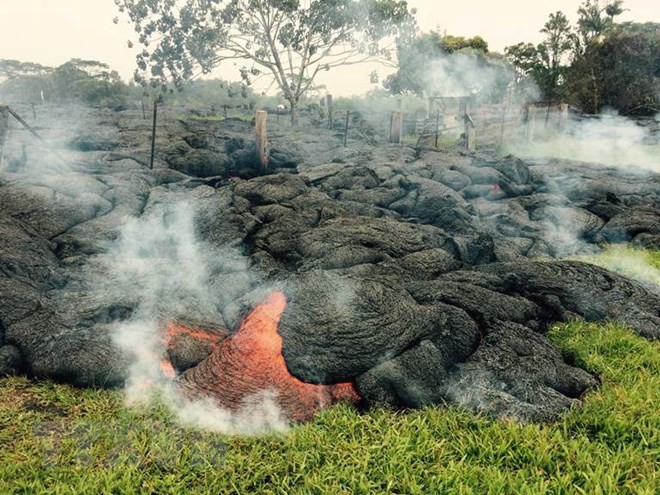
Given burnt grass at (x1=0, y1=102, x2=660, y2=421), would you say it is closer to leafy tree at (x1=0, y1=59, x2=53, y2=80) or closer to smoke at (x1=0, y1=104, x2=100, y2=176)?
smoke at (x1=0, y1=104, x2=100, y2=176)

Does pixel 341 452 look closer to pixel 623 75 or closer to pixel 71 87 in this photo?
pixel 623 75

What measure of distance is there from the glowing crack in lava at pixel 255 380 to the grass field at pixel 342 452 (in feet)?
0.90

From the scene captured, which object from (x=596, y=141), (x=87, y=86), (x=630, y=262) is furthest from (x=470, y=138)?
(x=87, y=86)

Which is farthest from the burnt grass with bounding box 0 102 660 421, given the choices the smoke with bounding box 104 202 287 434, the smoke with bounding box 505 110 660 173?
the smoke with bounding box 505 110 660 173

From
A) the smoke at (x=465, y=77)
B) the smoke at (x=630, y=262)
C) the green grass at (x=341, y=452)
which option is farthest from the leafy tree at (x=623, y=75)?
the green grass at (x=341, y=452)

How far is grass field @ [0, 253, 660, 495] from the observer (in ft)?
12.2

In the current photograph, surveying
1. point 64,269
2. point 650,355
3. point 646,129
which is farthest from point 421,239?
→ point 646,129

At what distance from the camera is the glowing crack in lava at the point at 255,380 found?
15.6 feet

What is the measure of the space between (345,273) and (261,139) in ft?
27.7

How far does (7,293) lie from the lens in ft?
18.7

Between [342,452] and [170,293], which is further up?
[170,293]

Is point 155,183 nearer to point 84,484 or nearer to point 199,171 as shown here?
point 199,171

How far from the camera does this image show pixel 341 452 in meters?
4.11

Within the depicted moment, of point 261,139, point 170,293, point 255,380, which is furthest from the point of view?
point 261,139
